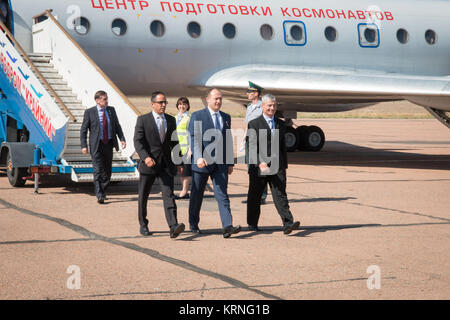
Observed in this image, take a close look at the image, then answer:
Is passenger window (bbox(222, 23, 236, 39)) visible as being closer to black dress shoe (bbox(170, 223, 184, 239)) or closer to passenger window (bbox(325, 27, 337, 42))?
passenger window (bbox(325, 27, 337, 42))

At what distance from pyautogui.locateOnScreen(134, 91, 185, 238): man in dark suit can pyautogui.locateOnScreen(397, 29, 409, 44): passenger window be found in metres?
12.9

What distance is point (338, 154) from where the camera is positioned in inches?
864

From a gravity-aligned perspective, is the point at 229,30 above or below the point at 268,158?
above

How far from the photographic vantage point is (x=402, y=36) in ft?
67.8

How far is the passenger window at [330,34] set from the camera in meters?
19.7

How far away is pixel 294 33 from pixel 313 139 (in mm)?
4250

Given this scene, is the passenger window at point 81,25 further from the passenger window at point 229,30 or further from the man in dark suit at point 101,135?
the man in dark suit at point 101,135

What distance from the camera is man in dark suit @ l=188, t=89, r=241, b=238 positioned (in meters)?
9.02

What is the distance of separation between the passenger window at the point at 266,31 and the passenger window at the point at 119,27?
11.7 ft

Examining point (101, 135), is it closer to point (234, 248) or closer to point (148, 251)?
point (148, 251)

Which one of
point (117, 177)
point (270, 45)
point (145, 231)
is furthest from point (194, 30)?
point (145, 231)

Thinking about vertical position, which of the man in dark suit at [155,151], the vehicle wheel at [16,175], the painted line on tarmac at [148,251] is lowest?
the painted line on tarmac at [148,251]

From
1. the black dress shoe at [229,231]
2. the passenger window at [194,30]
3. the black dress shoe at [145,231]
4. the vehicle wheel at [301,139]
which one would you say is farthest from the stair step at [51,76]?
the vehicle wheel at [301,139]

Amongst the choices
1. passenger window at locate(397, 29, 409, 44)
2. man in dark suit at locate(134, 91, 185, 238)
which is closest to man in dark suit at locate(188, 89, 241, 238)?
man in dark suit at locate(134, 91, 185, 238)
